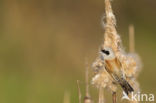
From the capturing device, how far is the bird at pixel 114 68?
206 cm

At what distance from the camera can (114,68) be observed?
2080 millimetres

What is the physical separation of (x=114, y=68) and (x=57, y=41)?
14.7 feet

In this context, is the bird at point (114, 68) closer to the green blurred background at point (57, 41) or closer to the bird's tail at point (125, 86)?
the bird's tail at point (125, 86)

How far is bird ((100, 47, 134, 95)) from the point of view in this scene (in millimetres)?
2059

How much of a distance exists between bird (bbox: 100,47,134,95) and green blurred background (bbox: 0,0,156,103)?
8.62 ft

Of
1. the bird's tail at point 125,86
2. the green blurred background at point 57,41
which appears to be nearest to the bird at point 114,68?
the bird's tail at point 125,86

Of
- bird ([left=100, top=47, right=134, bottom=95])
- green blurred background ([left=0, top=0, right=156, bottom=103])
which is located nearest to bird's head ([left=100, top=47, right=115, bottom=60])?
bird ([left=100, top=47, right=134, bottom=95])

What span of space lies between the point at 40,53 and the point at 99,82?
13.9ft

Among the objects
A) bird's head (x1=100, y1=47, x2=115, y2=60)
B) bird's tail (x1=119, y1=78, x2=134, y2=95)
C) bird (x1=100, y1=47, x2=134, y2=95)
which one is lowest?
bird's tail (x1=119, y1=78, x2=134, y2=95)

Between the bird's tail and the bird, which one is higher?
the bird

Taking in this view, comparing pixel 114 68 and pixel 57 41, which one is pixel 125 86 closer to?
pixel 114 68

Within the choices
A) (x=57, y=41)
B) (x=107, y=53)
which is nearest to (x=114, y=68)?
(x=107, y=53)

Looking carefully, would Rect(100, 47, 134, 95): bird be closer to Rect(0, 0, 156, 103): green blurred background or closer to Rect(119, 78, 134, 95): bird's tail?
Rect(119, 78, 134, 95): bird's tail

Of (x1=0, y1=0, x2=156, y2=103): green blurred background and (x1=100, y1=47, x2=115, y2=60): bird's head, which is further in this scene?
(x1=0, y1=0, x2=156, y2=103): green blurred background
